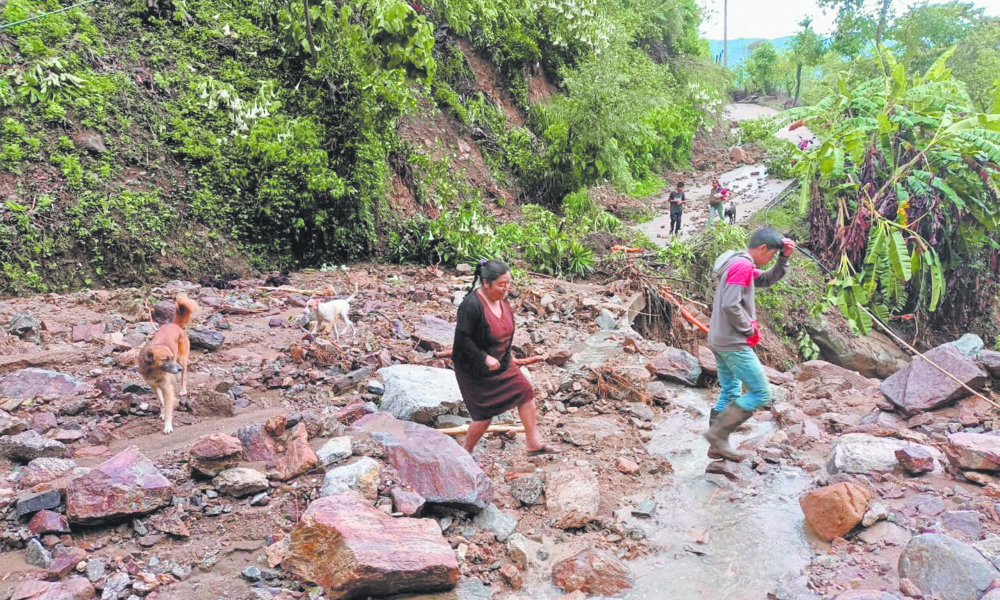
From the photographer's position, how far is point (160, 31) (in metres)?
10.4

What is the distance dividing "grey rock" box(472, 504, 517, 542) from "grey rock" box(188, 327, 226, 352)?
3.71m

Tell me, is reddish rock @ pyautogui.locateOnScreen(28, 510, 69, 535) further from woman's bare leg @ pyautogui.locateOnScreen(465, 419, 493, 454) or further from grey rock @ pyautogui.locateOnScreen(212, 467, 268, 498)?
woman's bare leg @ pyautogui.locateOnScreen(465, 419, 493, 454)

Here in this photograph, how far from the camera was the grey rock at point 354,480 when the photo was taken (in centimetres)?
375

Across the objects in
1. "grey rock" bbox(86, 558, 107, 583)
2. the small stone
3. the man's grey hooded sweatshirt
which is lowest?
the small stone

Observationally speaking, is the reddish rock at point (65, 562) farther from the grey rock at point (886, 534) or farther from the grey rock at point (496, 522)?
the grey rock at point (886, 534)

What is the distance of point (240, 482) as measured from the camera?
149 inches

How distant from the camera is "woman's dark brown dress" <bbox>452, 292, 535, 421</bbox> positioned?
412 centimetres

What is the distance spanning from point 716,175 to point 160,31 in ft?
71.3

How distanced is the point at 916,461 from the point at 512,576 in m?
3.10

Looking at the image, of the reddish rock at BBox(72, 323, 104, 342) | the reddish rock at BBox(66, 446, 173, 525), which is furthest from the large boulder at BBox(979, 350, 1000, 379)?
the reddish rock at BBox(72, 323, 104, 342)

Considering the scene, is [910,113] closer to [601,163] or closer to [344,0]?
[601,163]

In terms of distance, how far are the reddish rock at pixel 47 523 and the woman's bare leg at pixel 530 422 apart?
2846 mm

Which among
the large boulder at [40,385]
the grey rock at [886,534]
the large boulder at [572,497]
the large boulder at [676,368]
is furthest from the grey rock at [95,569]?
the large boulder at [676,368]

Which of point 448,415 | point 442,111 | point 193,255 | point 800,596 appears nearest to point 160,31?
point 193,255
